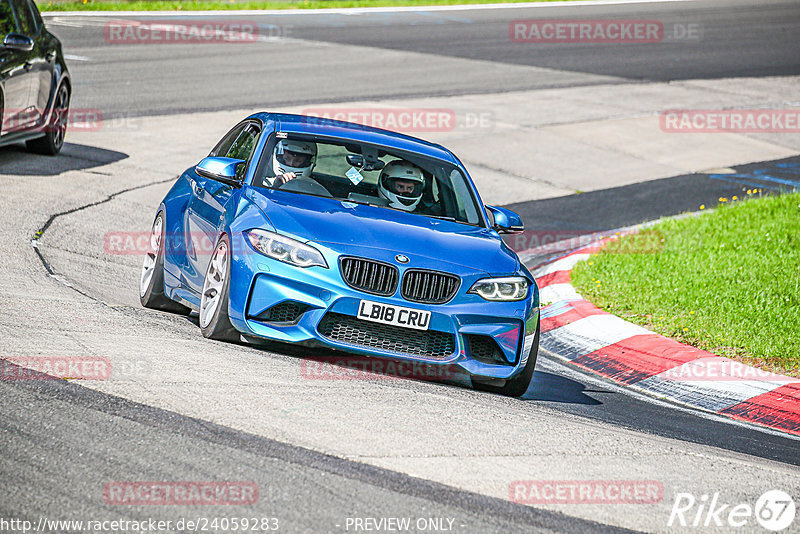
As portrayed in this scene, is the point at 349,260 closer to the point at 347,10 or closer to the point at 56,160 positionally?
the point at 56,160

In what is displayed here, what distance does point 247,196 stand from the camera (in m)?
7.35

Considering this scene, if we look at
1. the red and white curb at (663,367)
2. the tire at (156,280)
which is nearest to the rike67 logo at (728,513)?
the red and white curb at (663,367)

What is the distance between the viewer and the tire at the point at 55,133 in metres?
13.6

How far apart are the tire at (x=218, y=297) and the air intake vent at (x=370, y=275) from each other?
74 cm

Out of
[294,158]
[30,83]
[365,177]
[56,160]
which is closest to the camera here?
[294,158]

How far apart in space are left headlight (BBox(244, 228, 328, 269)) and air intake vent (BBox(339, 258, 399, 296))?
0.14 m

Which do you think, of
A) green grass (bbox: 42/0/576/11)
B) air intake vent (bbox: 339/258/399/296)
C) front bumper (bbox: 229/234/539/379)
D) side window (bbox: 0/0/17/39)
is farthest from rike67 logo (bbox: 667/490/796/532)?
green grass (bbox: 42/0/576/11)

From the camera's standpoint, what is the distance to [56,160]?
13656mm

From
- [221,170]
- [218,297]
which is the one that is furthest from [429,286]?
[221,170]

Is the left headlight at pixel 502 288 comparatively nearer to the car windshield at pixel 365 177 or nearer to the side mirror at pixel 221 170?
→ the car windshield at pixel 365 177

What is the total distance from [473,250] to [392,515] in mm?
3030

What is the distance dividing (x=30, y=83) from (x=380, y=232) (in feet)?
24.6

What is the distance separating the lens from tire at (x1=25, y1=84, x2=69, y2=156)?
1356 centimetres

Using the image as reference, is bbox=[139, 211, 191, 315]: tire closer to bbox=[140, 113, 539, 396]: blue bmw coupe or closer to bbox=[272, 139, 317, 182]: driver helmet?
bbox=[140, 113, 539, 396]: blue bmw coupe
